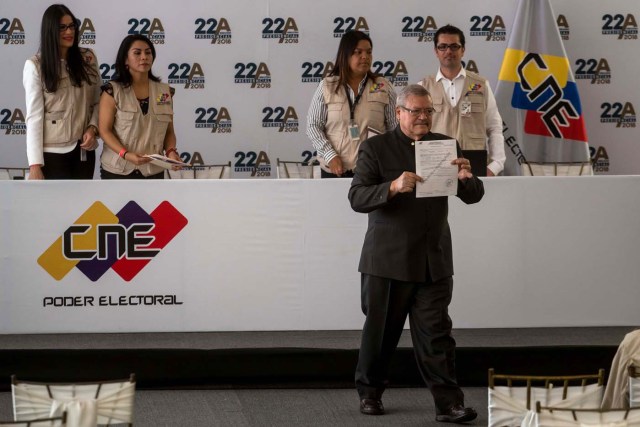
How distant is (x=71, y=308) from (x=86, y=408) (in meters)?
2.59

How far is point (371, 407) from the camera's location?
179 inches

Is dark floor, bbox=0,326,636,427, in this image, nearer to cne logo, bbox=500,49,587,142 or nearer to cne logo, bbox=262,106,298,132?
cne logo, bbox=500,49,587,142

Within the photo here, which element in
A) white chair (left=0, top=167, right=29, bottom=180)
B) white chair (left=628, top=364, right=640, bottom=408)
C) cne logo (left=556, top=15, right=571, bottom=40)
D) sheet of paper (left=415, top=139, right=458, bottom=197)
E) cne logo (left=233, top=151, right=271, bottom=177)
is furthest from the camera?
cne logo (left=556, top=15, right=571, bottom=40)

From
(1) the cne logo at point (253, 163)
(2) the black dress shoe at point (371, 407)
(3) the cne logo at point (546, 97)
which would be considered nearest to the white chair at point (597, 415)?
(2) the black dress shoe at point (371, 407)

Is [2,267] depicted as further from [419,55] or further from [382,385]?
[419,55]

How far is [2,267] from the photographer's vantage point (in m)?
5.16

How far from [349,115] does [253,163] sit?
2578 mm

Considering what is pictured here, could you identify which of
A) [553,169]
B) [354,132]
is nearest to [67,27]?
[354,132]

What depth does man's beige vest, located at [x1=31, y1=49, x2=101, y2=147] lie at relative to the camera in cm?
559

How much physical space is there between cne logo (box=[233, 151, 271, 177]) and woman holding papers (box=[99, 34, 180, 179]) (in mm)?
2612

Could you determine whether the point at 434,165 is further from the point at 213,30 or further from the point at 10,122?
the point at 10,122

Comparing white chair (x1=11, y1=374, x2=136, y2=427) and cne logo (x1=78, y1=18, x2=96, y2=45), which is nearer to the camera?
white chair (x1=11, y1=374, x2=136, y2=427)

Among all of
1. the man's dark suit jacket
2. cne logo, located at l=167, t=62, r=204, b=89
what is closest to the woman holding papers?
the man's dark suit jacket

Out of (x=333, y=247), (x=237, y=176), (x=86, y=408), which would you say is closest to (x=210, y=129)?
(x=237, y=176)
